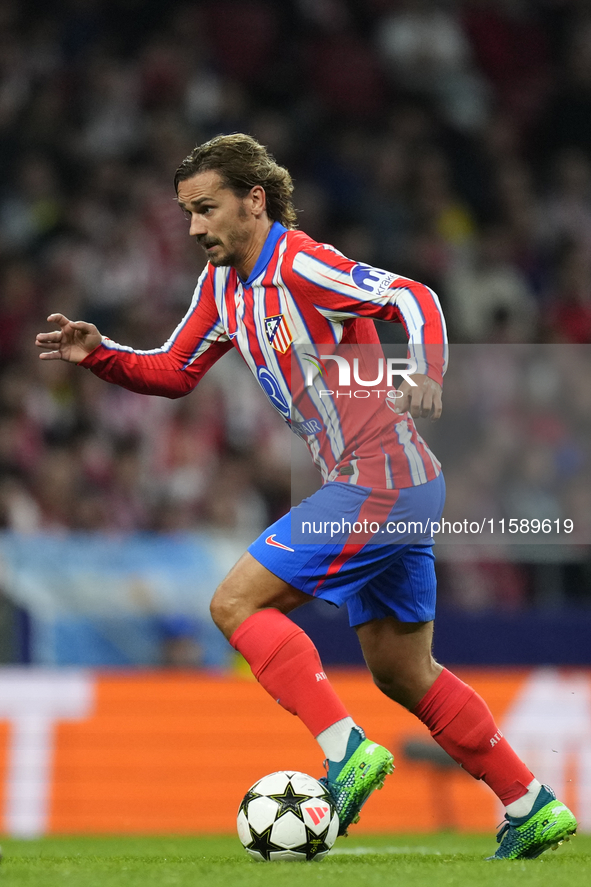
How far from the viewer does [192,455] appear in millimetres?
9656

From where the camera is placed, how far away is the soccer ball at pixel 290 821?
4.08m

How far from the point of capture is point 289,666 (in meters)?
4.13

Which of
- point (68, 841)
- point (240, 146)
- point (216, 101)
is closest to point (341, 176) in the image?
point (216, 101)

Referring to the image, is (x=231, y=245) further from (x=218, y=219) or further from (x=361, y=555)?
(x=361, y=555)

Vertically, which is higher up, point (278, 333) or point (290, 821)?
point (278, 333)

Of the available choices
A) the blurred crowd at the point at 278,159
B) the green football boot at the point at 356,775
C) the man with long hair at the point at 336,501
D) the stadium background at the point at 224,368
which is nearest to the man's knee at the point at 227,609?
the man with long hair at the point at 336,501

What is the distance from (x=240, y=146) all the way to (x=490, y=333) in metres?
6.24

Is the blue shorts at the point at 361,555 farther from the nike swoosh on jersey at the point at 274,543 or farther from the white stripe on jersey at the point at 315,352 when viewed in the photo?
the white stripe on jersey at the point at 315,352

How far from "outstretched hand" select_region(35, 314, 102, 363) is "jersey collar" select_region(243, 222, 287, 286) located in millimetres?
608

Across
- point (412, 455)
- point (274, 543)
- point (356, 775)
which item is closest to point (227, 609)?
point (274, 543)

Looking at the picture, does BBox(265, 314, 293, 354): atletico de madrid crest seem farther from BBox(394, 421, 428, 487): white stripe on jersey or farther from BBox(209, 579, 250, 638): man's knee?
BBox(209, 579, 250, 638): man's knee

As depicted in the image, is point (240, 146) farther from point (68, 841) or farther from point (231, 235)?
point (68, 841)

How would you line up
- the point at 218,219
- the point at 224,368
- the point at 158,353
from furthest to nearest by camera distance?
the point at 224,368 < the point at 158,353 < the point at 218,219

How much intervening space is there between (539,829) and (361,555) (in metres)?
1.06
